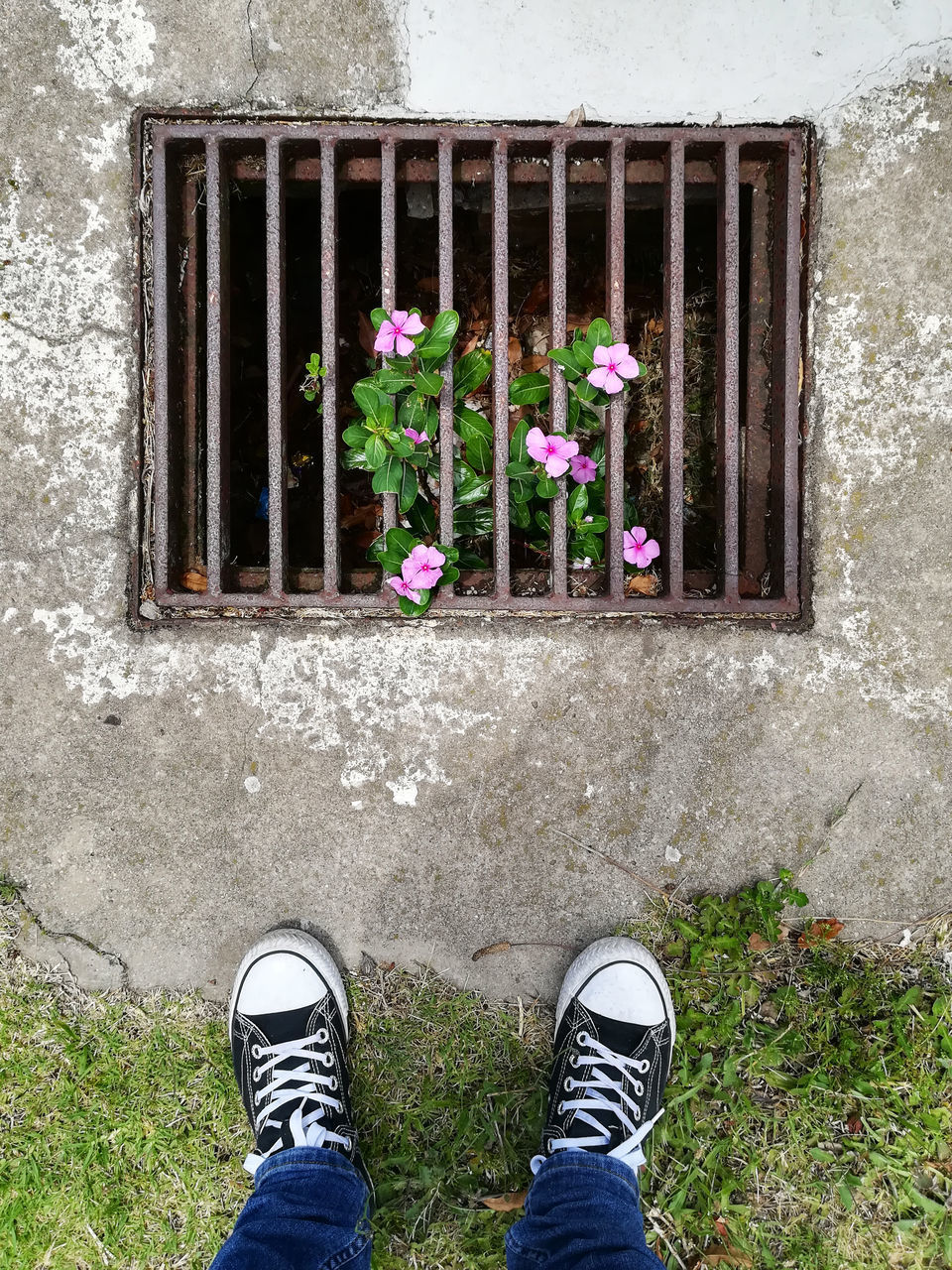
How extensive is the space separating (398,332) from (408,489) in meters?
0.33

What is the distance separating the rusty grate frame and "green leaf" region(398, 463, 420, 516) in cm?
4

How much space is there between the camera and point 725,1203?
2037mm

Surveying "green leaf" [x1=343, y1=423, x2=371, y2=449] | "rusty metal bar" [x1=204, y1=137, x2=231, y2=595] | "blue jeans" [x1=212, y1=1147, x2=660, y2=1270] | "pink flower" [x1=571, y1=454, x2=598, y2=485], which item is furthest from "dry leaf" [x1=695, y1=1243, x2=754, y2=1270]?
"green leaf" [x1=343, y1=423, x2=371, y2=449]

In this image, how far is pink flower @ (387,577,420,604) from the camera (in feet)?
6.10

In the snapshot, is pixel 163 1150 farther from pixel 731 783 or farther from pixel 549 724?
pixel 731 783

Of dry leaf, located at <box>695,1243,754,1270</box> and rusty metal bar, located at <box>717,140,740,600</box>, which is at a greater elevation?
rusty metal bar, located at <box>717,140,740,600</box>

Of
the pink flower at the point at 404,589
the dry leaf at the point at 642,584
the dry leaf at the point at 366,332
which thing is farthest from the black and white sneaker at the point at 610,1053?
the dry leaf at the point at 366,332

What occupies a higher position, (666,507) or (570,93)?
(570,93)

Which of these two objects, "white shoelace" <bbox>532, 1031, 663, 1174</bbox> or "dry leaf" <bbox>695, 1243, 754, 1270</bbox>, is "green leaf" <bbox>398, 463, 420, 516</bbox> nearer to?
"white shoelace" <bbox>532, 1031, 663, 1174</bbox>

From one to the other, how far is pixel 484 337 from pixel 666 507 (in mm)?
798

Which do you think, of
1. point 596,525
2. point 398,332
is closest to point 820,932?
point 596,525

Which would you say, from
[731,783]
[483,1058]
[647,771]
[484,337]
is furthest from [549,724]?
[484,337]

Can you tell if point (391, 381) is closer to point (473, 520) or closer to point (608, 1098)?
point (473, 520)

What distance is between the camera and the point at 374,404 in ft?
5.99
